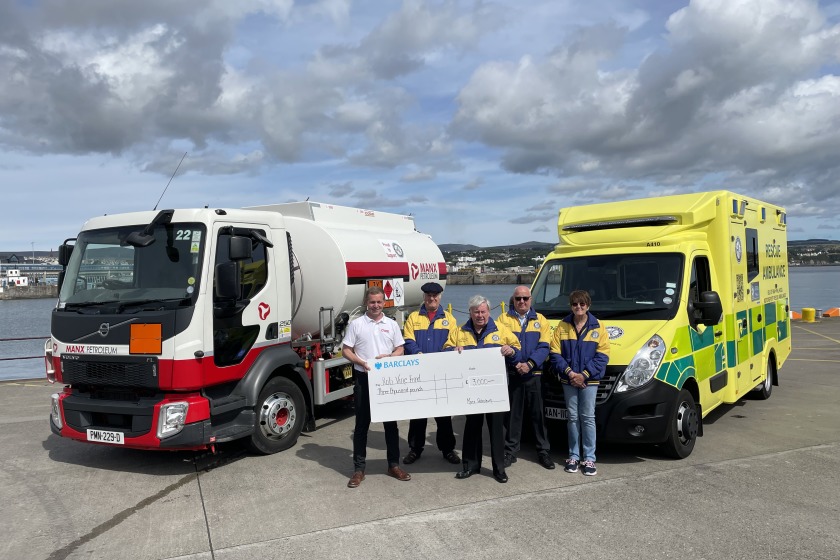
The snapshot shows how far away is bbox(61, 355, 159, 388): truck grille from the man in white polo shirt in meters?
1.95

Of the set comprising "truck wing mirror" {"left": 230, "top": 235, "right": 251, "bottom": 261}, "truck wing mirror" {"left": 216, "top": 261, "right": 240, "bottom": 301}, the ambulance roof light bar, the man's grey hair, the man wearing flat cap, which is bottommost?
the man wearing flat cap

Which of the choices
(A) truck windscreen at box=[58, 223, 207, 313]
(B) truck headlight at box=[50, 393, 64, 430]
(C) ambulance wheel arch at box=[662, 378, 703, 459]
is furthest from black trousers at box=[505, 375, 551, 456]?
(B) truck headlight at box=[50, 393, 64, 430]

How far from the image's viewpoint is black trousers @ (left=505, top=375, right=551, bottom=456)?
6.09m

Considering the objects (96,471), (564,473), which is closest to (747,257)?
(564,473)

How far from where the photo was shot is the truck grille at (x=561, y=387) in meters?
6.17

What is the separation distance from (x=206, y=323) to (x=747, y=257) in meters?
6.69

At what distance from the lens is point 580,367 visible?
5.97m

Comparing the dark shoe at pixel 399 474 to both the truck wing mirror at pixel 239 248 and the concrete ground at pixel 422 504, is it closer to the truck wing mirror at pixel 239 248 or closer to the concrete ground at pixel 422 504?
the concrete ground at pixel 422 504

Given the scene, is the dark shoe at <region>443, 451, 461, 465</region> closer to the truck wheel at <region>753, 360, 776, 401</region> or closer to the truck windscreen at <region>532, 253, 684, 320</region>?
the truck windscreen at <region>532, 253, 684, 320</region>

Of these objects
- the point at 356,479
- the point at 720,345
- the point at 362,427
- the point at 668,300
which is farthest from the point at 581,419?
the point at 720,345

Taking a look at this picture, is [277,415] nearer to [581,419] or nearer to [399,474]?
[399,474]

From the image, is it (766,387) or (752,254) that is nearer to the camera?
(752,254)

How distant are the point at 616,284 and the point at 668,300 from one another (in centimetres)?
68

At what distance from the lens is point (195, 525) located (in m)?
5.16
